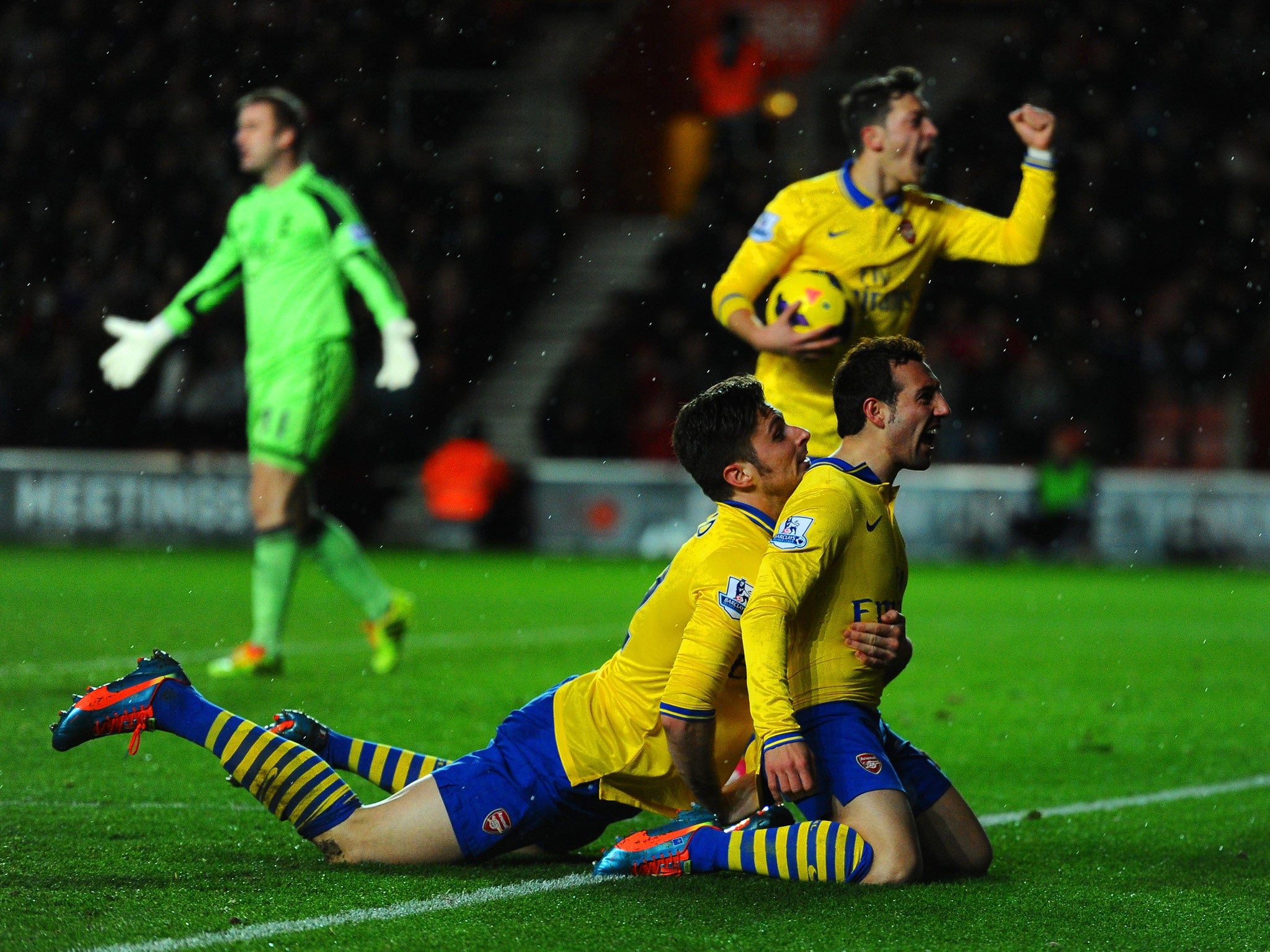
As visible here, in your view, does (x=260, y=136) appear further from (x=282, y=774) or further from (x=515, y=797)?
(x=515, y=797)

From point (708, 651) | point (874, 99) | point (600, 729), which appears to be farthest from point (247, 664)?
point (708, 651)

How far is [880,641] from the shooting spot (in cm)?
404

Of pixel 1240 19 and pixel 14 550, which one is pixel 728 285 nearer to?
pixel 14 550

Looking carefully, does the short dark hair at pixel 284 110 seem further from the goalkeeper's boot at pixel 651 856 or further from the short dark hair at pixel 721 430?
the goalkeeper's boot at pixel 651 856

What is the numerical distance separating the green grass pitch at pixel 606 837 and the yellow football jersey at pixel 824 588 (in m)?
0.47

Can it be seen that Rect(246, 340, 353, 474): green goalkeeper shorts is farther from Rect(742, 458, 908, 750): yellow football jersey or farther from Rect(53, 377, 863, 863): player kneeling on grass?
Rect(742, 458, 908, 750): yellow football jersey

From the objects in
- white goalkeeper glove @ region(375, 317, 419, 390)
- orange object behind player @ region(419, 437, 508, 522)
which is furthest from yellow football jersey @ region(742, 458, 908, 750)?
→ orange object behind player @ region(419, 437, 508, 522)

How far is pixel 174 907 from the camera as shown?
364 cm

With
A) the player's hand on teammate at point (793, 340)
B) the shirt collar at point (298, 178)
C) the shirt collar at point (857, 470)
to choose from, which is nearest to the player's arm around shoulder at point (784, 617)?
the shirt collar at point (857, 470)

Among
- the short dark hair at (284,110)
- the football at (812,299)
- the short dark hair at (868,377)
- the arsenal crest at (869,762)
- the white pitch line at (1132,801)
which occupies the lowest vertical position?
the white pitch line at (1132,801)

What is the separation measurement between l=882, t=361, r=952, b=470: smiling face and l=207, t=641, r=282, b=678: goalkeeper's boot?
4.14 metres

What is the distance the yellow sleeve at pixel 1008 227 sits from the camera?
5.62 meters

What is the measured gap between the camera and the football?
5430mm

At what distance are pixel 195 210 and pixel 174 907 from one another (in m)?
15.8
